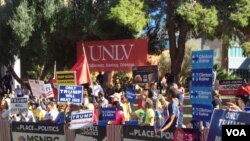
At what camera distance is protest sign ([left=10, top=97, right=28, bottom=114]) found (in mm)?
14570

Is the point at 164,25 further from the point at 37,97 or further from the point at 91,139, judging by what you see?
the point at 91,139

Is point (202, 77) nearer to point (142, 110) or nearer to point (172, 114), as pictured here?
point (172, 114)

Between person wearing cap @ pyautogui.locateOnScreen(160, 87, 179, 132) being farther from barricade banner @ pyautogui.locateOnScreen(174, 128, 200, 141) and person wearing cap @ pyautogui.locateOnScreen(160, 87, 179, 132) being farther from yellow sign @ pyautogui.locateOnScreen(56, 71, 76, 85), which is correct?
yellow sign @ pyautogui.locateOnScreen(56, 71, 76, 85)

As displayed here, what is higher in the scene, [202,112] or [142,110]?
[202,112]

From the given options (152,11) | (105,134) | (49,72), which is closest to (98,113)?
(105,134)

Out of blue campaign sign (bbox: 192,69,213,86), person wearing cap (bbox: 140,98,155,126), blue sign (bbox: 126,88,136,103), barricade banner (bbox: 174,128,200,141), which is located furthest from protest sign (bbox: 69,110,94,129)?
blue sign (bbox: 126,88,136,103)

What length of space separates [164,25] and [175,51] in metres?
1.21

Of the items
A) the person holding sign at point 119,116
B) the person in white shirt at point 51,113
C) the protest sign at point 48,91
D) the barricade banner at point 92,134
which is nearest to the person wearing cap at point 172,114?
the barricade banner at point 92,134

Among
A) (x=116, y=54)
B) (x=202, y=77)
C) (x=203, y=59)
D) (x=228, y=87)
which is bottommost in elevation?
(x=228, y=87)

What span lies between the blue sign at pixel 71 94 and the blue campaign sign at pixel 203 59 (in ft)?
12.7

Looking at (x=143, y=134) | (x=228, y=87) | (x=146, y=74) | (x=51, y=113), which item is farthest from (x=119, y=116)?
(x=146, y=74)

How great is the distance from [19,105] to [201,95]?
20.2 feet

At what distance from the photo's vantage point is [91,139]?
→ 39.9ft

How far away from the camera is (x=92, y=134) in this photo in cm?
1214
